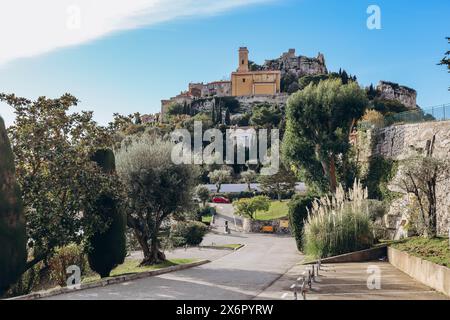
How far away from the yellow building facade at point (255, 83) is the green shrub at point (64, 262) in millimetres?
122262

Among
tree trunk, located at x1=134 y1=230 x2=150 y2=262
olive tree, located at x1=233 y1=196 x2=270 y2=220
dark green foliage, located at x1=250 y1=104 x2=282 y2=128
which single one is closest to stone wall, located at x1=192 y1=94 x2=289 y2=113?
dark green foliage, located at x1=250 y1=104 x2=282 y2=128

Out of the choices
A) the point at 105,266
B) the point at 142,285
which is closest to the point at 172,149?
the point at 105,266

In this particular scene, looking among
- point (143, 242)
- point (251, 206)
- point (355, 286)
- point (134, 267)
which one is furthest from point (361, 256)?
point (251, 206)

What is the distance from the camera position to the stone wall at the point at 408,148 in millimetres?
21897

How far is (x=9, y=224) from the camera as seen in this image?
15.6m

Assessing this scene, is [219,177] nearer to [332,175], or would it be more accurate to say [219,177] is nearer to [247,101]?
[332,175]

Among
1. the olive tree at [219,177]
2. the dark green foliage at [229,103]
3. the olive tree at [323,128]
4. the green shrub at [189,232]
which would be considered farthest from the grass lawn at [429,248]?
the dark green foliage at [229,103]

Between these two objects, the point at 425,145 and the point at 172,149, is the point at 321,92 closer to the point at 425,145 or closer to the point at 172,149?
the point at 425,145

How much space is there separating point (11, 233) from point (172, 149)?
8.07m

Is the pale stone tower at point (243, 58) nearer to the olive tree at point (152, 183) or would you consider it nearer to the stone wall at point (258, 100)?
the stone wall at point (258, 100)

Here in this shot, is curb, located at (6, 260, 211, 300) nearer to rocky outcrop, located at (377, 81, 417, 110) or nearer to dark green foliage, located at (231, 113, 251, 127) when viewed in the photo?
dark green foliage, located at (231, 113, 251, 127)

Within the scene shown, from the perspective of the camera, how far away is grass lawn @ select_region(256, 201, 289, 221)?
47562 millimetres

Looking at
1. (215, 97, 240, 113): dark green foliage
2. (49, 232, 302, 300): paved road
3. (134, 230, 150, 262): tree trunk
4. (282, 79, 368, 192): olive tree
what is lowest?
(49, 232, 302, 300): paved road

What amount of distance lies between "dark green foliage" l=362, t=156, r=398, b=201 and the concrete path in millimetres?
12357
